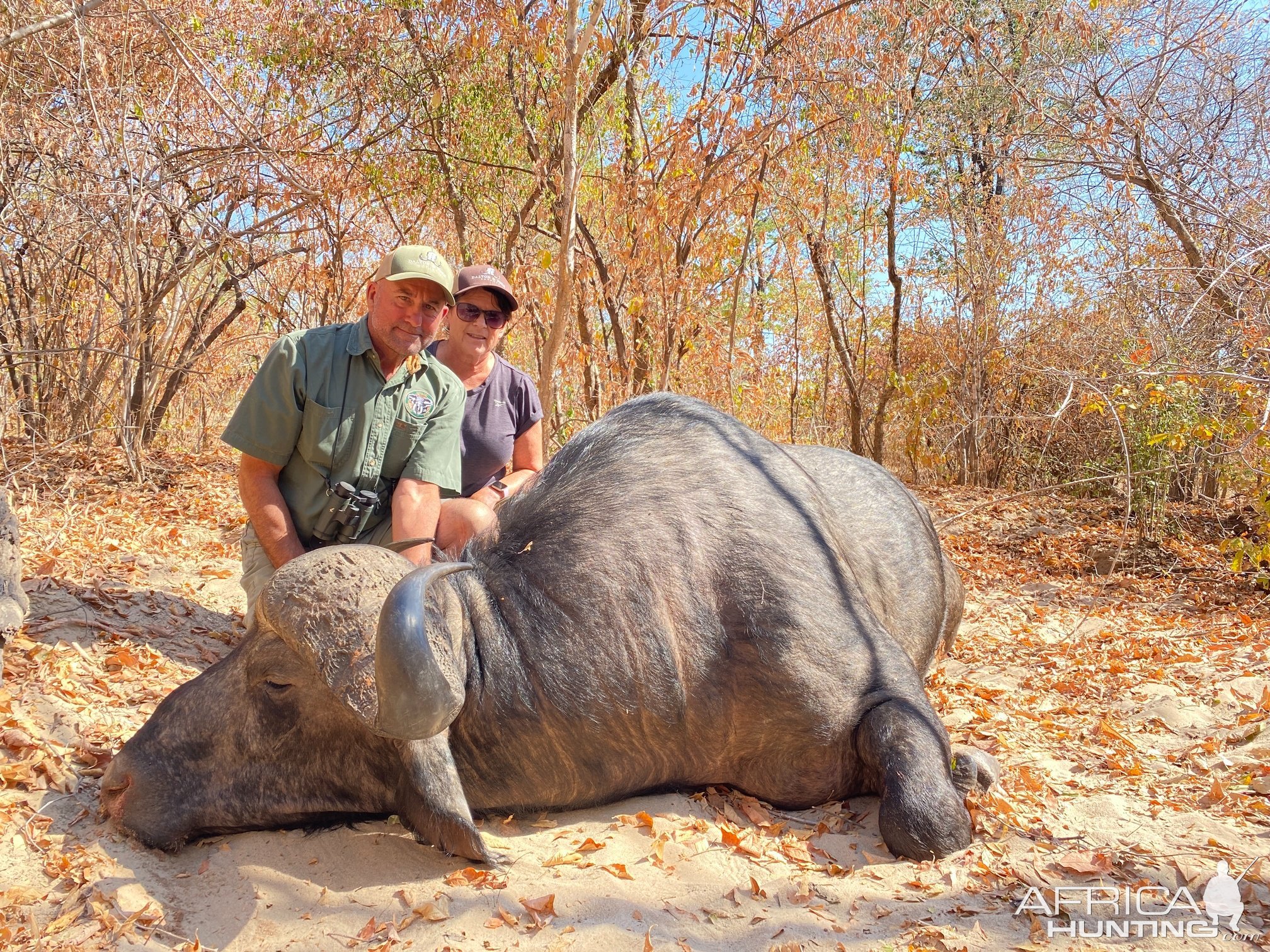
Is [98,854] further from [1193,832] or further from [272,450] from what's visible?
[1193,832]

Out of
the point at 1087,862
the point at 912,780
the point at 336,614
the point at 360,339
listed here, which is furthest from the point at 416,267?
the point at 1087,862

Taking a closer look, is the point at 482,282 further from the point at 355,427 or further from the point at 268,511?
the point at 268,511

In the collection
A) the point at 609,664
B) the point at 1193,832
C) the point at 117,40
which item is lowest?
the point at 1193,832

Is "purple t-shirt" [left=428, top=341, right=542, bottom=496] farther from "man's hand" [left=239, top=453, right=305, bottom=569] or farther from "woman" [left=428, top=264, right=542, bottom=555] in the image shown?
"man's hand" [left=239, top=453, right=305, bottom=569]

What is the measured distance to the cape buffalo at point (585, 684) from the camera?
2.90 m

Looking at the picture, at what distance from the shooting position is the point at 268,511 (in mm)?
4270

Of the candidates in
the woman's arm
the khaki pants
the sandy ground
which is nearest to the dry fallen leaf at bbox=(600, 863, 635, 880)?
the sandy ground

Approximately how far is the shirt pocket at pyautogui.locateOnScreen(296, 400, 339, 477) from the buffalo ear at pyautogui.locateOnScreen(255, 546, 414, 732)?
1461 mm

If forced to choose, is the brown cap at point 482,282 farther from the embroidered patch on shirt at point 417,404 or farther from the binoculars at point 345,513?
the binoculars at point 345,513

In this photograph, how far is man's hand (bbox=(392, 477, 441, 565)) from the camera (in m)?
4.27

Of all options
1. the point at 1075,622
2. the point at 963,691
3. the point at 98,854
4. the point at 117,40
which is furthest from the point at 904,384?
the point at 98,854

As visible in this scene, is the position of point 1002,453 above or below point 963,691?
above

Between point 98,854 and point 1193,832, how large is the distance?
362cm

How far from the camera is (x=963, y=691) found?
4.95m
